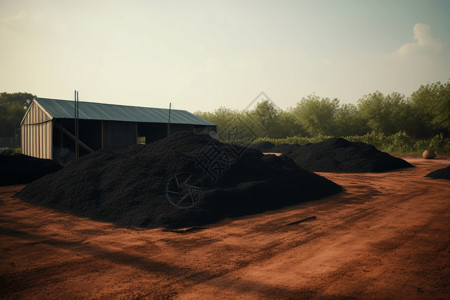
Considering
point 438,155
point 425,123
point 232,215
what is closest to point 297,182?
point 232,215

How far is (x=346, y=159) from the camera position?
11953 millimetres

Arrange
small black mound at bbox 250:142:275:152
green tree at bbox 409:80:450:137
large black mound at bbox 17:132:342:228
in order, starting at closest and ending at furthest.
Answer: large black mound at bbox 17:132:342:228, green tree at bbox 409:80:450:137, small black mound at bbox 250:142:275:152

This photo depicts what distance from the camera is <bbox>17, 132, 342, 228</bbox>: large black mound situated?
4762 millimetres

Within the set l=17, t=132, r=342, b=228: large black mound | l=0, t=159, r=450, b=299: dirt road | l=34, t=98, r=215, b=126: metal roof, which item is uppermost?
l=34, t=98, r=215, b=126: metal roof

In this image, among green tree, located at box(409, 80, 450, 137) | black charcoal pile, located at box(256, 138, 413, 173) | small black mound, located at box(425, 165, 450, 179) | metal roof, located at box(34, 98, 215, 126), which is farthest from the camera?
green tree, located at box(409, 80, 450, 137)

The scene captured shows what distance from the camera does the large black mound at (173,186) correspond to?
476cm

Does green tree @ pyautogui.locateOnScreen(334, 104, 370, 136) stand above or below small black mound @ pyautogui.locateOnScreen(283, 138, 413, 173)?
above

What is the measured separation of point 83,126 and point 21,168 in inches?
274

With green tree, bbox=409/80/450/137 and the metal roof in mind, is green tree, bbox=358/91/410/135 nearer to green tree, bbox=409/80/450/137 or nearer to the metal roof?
green tree, bbox=409/80/450/137

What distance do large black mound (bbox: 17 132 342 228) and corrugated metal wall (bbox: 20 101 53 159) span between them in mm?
6731

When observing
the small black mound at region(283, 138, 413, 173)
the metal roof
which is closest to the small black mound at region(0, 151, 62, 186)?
the metal roof

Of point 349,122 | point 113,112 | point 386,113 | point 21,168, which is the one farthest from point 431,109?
point 21,168

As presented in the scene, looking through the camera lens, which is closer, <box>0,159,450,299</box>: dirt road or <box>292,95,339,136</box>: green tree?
<box>0,159,450,299</box>: dirt road

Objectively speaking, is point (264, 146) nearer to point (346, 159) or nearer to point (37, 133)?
point (346, 159)
